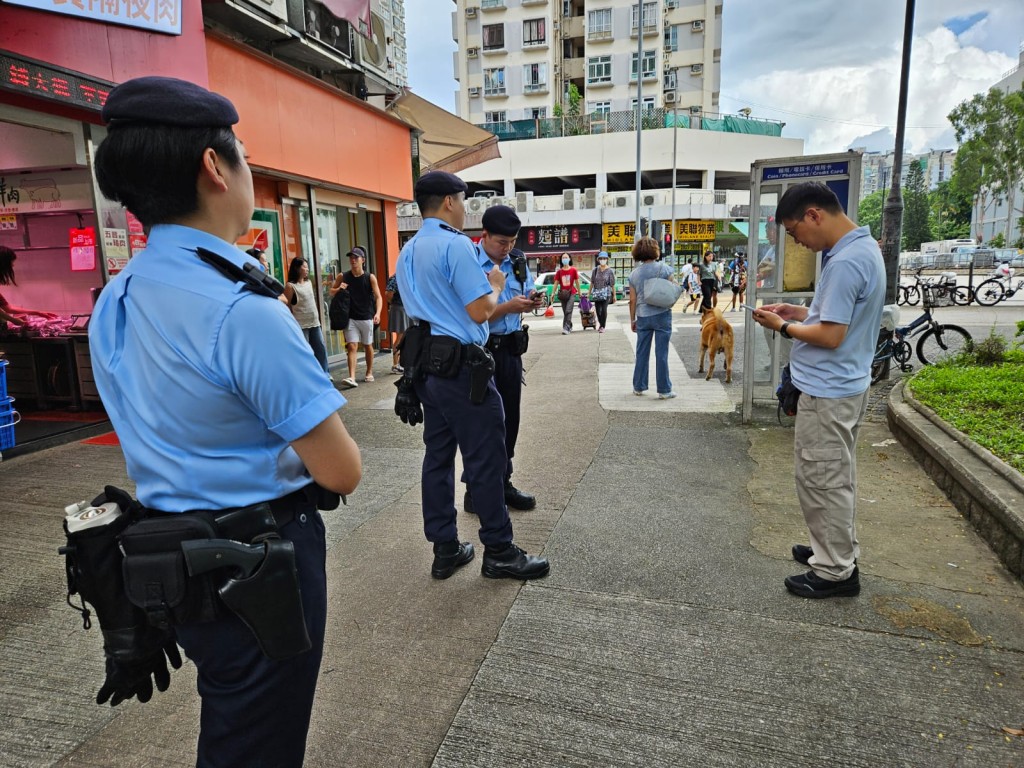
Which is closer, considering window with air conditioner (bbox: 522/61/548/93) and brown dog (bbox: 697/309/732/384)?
brown dog (bbox: 697/309/732/384)

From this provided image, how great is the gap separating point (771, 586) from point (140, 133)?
10.6 ft

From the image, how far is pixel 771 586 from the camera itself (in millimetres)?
3244

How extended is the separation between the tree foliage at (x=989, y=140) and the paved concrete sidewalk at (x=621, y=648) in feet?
118

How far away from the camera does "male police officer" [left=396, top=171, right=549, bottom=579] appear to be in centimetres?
314

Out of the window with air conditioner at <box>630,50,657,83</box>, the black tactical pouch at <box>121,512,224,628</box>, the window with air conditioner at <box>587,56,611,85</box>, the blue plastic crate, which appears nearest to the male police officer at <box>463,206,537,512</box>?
the black tactical pouch at <box>121,512,224,628</box>

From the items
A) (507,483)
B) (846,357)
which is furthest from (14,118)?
(846,357)

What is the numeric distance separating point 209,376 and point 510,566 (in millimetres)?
2381

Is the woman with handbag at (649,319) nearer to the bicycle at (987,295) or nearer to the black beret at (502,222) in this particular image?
the black beret at (502,222)

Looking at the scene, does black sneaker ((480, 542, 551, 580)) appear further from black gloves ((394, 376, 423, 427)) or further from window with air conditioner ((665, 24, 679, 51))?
window with air conditioner ((665, 24, 679, 51))

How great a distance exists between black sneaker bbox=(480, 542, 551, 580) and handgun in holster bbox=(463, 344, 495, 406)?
81 cm

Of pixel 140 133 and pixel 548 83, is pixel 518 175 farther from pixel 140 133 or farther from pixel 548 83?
pixel 140 133

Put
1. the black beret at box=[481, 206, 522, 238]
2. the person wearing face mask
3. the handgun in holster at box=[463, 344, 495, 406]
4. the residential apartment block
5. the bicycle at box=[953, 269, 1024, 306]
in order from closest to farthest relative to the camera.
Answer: the handgun in holster at box=[463, 344, 495, 406], the black beret at box=[481, 206, 522, 238], the person wearing face mask, the bicycle at box=[953, 269, 1024, 306], the residential apartment block

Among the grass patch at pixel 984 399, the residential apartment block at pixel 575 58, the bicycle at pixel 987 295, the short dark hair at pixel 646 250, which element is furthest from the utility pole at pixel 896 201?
the residential apartment block at pixel 575 58

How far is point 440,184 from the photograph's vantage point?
330 cm
